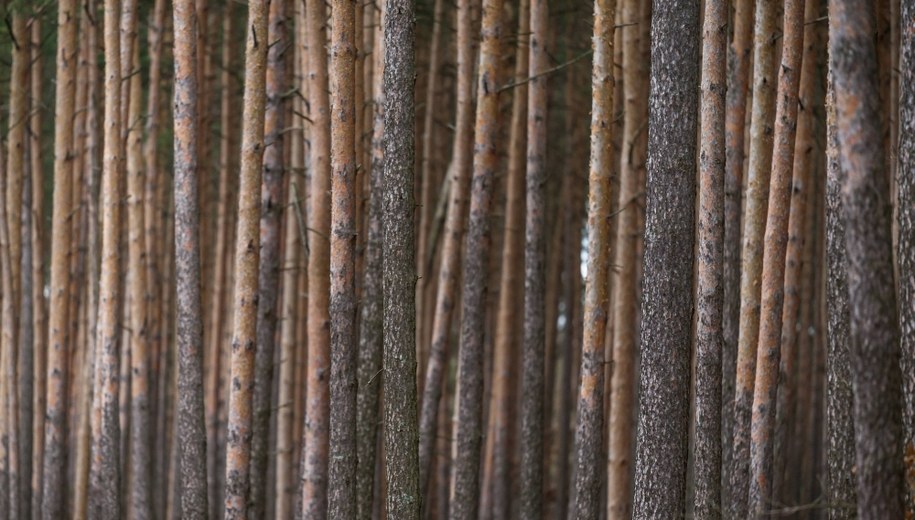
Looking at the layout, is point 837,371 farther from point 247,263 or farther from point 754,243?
point 247,263

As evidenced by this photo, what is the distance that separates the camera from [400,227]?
5547 mm

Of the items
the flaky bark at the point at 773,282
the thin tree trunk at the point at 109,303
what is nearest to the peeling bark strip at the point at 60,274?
the thin tree trunk at the point at 109,303

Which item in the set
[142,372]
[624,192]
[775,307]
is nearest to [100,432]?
[142,372]

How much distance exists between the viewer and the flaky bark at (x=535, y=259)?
7.89 m

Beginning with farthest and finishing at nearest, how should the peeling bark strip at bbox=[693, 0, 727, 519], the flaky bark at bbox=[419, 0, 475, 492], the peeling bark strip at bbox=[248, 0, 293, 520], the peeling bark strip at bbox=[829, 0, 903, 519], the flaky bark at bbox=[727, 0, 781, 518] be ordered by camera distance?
the flaky bark at bbox=[419, 0, 475, 492] < the peeling bark strip at bbox=[248, 0, 293, 520] < the flaky bark at bbox=[727, 0, 781, 518] < the peeling bark strip at bbox=[693, 0, 727, 519] < the peeling bark strip at bbox=[829, 0, 903, 519]

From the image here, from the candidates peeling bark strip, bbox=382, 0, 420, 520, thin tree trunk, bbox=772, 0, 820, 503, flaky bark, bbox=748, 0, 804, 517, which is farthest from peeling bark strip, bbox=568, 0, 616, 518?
peeling bark strip, bbox=382, 0, 420, 520

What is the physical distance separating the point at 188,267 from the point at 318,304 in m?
0.97

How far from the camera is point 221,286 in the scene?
11.5 m

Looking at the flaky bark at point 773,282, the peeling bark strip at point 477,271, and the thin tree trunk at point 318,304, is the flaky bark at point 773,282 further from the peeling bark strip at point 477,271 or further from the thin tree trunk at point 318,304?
the thin tree trunk at point 318,304

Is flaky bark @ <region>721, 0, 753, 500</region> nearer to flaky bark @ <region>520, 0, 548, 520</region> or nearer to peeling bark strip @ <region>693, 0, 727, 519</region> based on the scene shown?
peeling bark strip @ <region>693, 0, 727, 519</region>

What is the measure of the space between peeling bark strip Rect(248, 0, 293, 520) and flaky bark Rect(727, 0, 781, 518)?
2.94 m

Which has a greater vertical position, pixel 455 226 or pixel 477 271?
pixel 455 226

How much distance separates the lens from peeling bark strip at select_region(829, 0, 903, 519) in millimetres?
4262

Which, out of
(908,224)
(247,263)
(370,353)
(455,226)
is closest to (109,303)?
(247,263)
